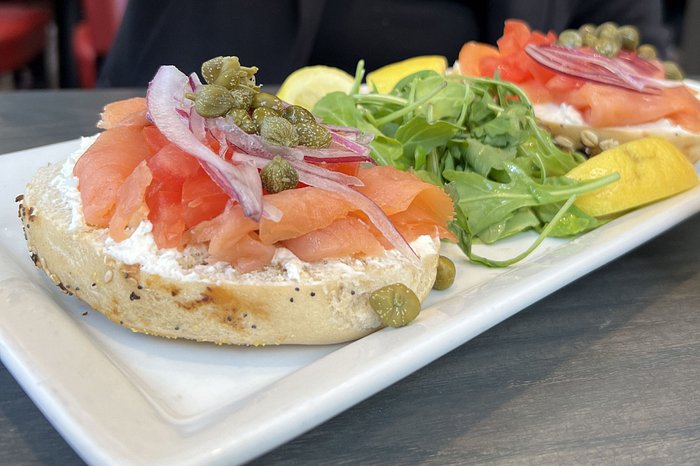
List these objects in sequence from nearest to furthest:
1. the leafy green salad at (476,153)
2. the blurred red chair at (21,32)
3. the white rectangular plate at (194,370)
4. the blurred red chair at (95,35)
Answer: the white rectangular plate at (194,370) → the leafy green salad at (476,153) → the blurred red chair at (95,35) → the blurred red chair at (21,32)

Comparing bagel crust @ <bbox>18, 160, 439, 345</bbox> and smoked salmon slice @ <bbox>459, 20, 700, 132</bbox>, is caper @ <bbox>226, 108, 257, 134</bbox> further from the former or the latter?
smoked salmon slice @ <bbox>459, 20, 700, 132</bbox>

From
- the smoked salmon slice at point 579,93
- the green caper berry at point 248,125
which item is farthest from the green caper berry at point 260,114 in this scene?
the smoked salmon slice at point 579,93

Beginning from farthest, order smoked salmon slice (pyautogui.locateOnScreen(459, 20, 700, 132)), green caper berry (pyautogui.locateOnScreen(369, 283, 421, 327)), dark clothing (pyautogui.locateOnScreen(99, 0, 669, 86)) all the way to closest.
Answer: dark clothing (pyautogui.locateOnScreen(99, 0, 669, 86)) → smoked salmon slice (pyautogui.locateOnScreen(459, 20, 700, 132)) → green caper berry (pyautogui.locateOnScreen(369, 283, 421, 327))

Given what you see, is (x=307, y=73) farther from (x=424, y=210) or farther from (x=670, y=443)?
(x=670, y=443)

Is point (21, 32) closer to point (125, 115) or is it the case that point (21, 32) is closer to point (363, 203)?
point (125, 115)

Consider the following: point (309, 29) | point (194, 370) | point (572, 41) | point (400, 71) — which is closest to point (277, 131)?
point (194, 370)

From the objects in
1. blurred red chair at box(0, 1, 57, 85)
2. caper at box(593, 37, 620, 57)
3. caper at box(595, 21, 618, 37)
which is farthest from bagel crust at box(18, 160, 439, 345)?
blurred red chair at box(0, 1, 57, 85)

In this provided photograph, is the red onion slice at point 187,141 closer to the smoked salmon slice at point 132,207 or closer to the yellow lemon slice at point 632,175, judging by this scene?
the smoked salmon slice at point 132,207
